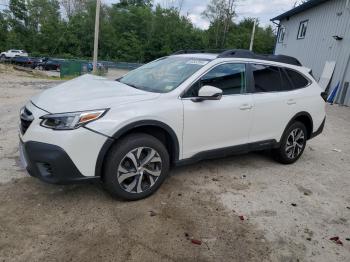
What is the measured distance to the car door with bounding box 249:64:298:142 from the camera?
4352mm

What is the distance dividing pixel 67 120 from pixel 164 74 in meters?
1.58

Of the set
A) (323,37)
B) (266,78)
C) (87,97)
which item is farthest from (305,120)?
(323,37)

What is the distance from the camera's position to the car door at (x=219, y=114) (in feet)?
12.1

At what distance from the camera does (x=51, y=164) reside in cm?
293

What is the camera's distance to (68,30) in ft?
165

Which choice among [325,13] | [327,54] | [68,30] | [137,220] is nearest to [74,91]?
[137,220]

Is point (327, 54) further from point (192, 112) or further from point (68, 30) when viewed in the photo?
point (68, 30)

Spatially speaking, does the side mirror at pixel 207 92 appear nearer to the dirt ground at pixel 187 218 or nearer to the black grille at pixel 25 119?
the dirt ground at pixel 187 218

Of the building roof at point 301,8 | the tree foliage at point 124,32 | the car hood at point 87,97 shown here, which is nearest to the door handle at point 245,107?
the car hood at point 87,97

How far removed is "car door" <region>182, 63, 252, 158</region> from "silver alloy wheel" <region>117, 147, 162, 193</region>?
1.48ft

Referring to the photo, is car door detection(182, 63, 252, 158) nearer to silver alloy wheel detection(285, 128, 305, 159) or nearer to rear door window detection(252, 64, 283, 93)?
rear door window detection(252, 64, 283, 93)

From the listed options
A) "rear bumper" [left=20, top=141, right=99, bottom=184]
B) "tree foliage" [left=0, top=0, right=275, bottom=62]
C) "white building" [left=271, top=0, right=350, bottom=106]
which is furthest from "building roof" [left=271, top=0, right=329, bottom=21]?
"tree foliage" [left=0, top=0, right=275, bottom=62]

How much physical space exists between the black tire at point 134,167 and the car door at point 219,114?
1.30ft

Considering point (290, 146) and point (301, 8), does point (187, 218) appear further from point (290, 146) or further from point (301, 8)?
point (301, 8)
